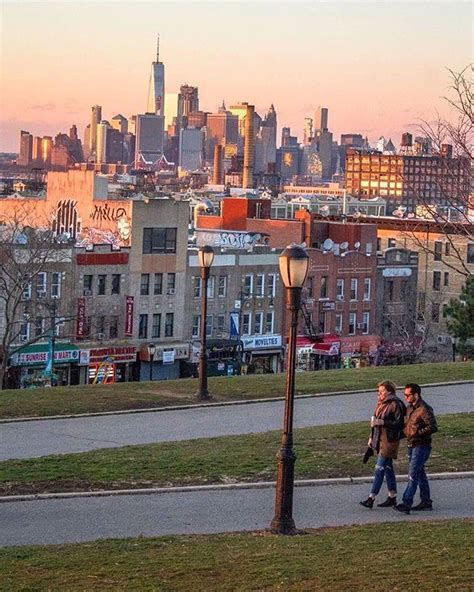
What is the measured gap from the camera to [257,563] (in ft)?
39.9

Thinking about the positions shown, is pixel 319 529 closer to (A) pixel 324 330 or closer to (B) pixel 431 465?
(B) pixel 431 465

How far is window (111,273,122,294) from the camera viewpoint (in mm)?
65562

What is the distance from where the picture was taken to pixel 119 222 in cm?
6944

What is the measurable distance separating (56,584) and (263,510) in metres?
4.72

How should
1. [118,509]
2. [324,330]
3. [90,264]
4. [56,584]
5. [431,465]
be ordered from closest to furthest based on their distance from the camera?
[56,584] < [118,509] < [431,465] < [90,264] < [324,330]

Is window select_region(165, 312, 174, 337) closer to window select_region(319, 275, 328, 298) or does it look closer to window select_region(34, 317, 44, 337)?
window select_region(34, 317, 44, 337)

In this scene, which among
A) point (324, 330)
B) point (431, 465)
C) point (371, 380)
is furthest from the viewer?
point (324, 330)

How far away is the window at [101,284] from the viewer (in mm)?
64750

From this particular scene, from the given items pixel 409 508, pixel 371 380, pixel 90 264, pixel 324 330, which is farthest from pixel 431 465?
pixel 324 330

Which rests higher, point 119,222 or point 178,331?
point 119,222

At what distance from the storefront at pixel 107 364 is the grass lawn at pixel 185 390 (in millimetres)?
32085

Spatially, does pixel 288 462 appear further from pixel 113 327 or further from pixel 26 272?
pixel 113 327

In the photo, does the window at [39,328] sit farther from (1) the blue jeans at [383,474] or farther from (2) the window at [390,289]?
(1) the blue jeans at [383,474]

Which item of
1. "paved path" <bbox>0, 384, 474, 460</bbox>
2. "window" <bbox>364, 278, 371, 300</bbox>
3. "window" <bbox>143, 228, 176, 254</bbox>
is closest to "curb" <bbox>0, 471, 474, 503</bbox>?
"paved path" <bbox>0, 384, 474, 460</bbox>
